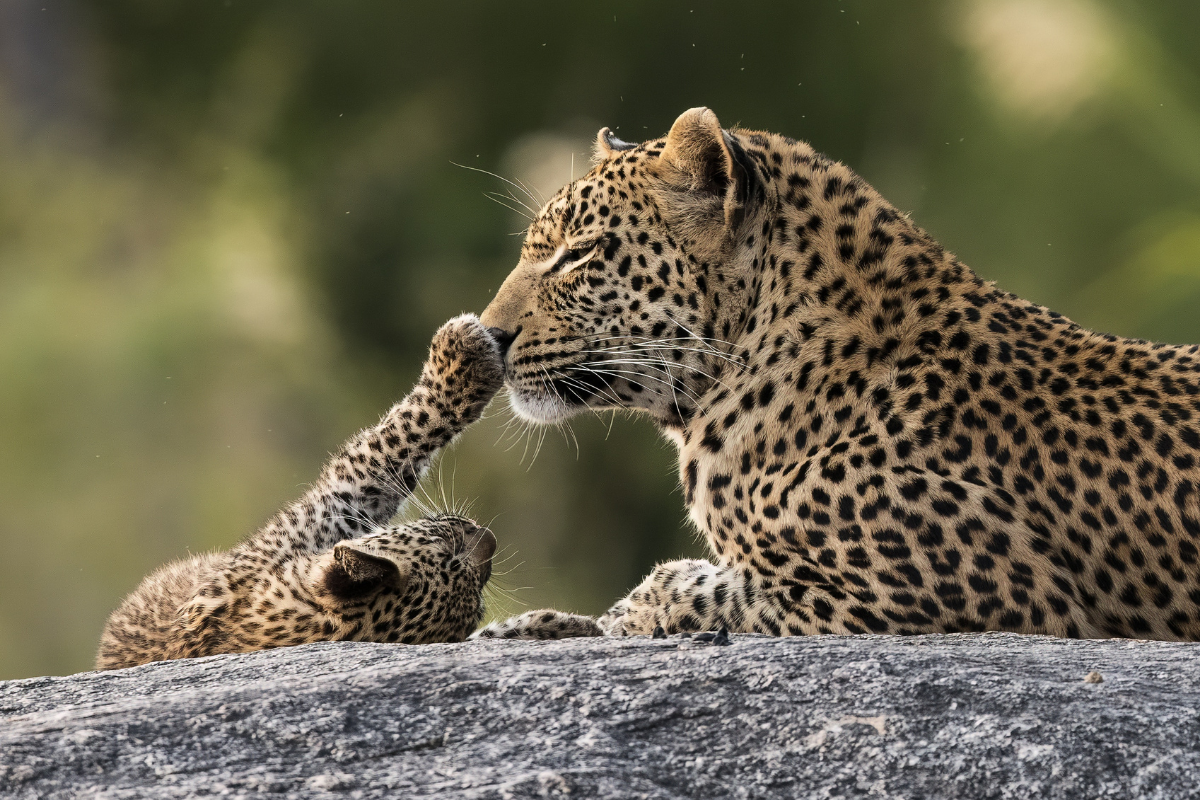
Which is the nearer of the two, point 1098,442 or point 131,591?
point 1098,442

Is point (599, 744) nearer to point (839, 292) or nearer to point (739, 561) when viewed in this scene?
point (739, 561)

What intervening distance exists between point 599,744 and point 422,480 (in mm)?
4699

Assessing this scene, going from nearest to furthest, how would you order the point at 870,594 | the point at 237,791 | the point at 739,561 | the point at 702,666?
the point at 237,791 → the point at 702,666 → the point at 870,594 → the point at 739,561

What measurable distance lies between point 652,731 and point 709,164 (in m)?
3.03

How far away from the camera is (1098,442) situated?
16.8ft

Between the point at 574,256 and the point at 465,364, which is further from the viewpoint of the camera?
the point at 465,364

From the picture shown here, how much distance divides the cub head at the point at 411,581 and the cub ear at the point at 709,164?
7.59ft

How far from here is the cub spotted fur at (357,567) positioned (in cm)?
623

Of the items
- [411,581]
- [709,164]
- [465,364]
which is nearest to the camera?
[709,164]

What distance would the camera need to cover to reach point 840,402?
5.46 m

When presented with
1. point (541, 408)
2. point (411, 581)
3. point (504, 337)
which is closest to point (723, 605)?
point (541, 408)

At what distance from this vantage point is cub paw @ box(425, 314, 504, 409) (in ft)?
23.3

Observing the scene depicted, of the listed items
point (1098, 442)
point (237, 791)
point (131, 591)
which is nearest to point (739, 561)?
point (1098, 442)

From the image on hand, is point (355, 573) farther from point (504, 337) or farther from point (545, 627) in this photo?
point (504, 337)
